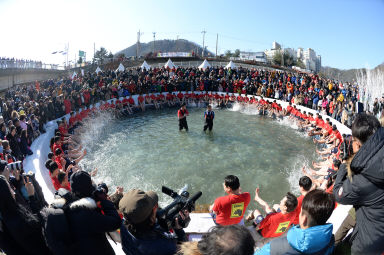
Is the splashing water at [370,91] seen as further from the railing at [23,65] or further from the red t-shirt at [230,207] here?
the railing at [23,65]

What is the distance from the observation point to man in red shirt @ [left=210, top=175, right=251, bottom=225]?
3.84 metres

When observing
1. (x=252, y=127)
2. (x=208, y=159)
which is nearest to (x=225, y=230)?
(x=208, y=159)

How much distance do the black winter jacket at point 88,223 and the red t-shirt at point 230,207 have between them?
2023mm

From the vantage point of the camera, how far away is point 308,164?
337 inches

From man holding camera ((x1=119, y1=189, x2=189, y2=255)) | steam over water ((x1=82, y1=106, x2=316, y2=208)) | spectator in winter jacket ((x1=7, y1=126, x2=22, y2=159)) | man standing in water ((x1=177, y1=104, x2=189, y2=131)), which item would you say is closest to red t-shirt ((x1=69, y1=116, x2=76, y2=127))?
steam over water ((x1=82, y1=106, x2=316, y2=208))

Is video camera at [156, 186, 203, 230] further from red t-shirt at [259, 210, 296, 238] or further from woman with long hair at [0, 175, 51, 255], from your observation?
red t-shirt at [259, 210, 296, 238]

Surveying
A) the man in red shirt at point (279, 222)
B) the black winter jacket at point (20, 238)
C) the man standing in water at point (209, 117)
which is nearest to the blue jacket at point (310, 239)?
the man in red shirt at point (279, 222)

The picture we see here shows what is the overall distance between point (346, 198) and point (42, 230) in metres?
2.89

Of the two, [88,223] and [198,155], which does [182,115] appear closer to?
[198,155]

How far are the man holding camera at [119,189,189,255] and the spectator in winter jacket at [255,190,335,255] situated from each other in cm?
77

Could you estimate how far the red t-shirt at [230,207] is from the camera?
3.84 meters

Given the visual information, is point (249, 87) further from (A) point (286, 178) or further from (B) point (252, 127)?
(A) point (286, 178)

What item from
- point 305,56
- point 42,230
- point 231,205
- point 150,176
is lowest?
point 150,176

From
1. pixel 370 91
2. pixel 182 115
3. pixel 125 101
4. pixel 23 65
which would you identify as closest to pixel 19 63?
pixel 23 65
